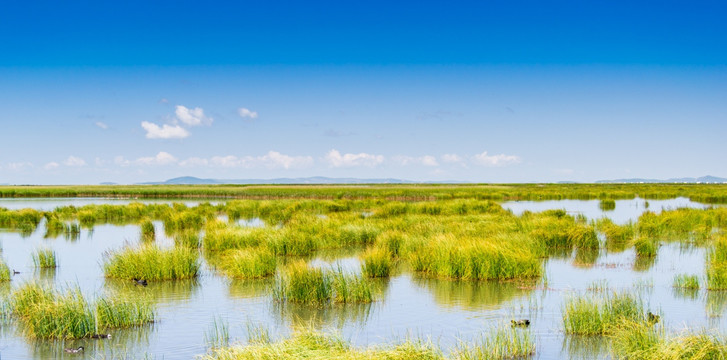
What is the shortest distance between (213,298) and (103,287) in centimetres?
310

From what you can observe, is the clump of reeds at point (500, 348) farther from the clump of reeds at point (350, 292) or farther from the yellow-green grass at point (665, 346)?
the clump of reeds at point (350, 292)

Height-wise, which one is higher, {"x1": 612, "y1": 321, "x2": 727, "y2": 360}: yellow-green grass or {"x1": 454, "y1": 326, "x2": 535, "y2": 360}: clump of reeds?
{"x1": 612, "y1": 321, "x2": 727, "y2": 360}: yellow-green grass

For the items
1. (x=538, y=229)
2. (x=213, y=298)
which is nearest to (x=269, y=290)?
(x=213, y=298)

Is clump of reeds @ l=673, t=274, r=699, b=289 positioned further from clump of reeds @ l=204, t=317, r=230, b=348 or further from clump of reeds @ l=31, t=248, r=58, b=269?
clump of reeds @ l=31, t=248, r=58, b=269

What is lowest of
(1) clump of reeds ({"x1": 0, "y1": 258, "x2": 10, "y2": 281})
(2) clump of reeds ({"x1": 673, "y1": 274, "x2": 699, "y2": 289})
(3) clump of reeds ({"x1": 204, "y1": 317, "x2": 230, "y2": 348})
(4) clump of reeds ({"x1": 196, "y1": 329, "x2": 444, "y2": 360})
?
(3) clump of reeds ({"x1": 204, "y1": 317, "x2": 230, "y2": 348})

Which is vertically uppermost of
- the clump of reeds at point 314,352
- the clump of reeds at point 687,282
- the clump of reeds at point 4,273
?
the clump of reeds at point 314,352

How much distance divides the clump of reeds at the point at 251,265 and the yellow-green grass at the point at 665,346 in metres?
9.49

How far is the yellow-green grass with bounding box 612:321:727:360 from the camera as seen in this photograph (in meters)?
7.66

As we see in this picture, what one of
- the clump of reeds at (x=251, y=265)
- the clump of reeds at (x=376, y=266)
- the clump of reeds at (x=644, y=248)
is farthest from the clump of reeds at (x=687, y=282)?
the clump of reeds at (x=251, y=265)

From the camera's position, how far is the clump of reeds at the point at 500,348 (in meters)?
8.34

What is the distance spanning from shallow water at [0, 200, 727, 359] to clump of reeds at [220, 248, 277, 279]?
1.46ft

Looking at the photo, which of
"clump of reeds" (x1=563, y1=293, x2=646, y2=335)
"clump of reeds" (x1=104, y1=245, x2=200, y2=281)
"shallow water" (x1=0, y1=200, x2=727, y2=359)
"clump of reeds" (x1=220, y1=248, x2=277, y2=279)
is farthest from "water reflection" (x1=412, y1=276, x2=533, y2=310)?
"clump of reeds" (x1=104, y1=245, x2=200, y2=281)

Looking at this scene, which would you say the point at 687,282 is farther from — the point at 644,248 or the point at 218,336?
the point at 218,336

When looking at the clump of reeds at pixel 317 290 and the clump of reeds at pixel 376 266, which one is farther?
the clump of reeds at pixel 376 266
